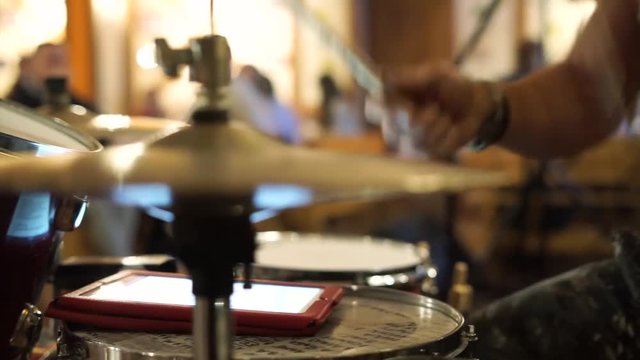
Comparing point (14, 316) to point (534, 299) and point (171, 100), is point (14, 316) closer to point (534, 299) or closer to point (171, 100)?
point (534, 299)

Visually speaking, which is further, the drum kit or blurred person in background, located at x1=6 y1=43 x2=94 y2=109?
blurred person in background, located at x1=6 y1=43 x2=94 y2=109

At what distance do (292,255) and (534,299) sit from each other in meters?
0.58

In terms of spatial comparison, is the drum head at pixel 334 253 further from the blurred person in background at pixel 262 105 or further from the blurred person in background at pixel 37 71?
the blurred person in background at pixel 262 105

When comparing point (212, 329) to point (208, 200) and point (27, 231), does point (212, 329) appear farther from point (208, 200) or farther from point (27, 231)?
point (27, 231)

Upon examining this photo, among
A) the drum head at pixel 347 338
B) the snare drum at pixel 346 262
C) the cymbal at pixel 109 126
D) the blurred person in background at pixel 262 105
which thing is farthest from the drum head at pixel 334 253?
the blurred person in background at pixel 262 105

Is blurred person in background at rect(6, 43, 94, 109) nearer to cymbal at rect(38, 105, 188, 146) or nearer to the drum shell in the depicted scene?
cymbal at rect(38, 105, 188, 146)

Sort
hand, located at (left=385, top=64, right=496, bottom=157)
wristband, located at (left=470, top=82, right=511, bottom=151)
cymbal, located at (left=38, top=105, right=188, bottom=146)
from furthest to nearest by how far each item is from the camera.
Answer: cymbal, located at (left=38, top=105, right=188, bottom=146) → wristband, located at (left=470, top=82, right=511, bottom=151) → hand, located at (left=385, top=64, right=496, bottom=157)

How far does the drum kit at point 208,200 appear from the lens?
15.6 inches

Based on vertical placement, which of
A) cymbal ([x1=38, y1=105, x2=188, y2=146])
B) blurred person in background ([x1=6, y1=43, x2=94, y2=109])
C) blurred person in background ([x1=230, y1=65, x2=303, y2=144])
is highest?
blurred person in background ([x1=230, y1=65, x2=303, y2=144])

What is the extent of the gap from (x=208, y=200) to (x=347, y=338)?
28 cm

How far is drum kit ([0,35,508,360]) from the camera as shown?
397 millimetres

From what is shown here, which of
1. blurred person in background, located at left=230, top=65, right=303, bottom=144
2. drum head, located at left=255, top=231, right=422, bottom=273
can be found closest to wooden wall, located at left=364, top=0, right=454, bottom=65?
blurred person in background, located at left=230, top=65, right=303, bottom=144

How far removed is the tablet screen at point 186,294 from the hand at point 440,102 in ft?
0.67

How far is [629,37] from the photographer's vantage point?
1062 millimetres
